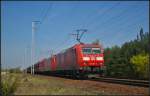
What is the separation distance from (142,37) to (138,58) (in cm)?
2497

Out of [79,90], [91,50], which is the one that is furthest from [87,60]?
[79,90]

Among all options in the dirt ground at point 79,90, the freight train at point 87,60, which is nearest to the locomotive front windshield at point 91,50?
the freight train at point 87,60

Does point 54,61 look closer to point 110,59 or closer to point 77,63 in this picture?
point 77,63

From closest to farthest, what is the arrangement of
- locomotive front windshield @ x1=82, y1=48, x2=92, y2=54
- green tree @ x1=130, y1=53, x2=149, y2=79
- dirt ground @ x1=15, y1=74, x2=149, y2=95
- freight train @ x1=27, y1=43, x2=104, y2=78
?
dirt ground @ x1=15, y1=74, x2=149, y2=95 < freight train @ x1=27, y1=43, x2=104, y2=78 < locomotive front windshield @ x1=82, y1=48, x2=92, y2=54 < green tree @ x1=130, y1=53, x2=149, y2=79

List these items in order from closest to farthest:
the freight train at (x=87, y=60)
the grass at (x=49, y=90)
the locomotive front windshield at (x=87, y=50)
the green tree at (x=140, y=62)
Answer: the grass at (x=49, y=90)
the freight train at (x=87, y=60)
the locomotive front windshield at (x=87, y=50)
the green tree at (x=140, y=62)

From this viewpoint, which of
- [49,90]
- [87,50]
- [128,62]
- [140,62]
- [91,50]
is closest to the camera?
[49,90]

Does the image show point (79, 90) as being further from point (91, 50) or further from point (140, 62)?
point (140, 62)

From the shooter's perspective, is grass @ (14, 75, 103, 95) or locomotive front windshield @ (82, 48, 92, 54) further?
locomotive front windshield @ (82, 48, 92, 54)

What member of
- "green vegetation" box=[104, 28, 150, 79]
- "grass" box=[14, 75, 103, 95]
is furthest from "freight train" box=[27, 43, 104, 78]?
"green vegetation" box=[104, 28, 150, 79]

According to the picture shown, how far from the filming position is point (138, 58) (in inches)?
2623

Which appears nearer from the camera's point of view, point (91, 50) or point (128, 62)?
point (91, 50)

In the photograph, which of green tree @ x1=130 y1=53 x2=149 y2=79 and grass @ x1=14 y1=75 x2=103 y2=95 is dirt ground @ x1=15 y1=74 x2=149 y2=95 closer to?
grass @ x1=14 y1=75 x2=103 y2=95

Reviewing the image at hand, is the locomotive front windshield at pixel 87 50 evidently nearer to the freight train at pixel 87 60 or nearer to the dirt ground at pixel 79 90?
the freight train at pixel 87 60

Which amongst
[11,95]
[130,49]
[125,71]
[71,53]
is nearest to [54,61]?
[71,53]
